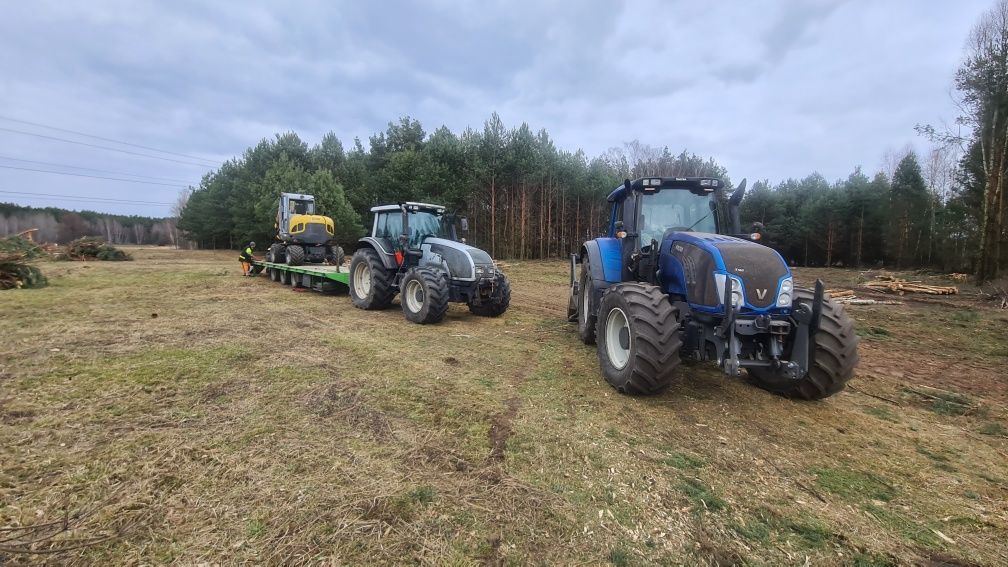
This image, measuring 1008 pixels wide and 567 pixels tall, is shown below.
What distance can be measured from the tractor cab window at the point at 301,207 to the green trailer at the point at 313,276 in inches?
87.8

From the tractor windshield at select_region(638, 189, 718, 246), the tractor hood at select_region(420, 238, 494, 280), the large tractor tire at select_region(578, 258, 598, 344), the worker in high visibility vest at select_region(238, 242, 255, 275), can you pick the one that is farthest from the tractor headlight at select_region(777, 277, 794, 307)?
the worker in high visibility vest at select_region(238, 242, 255, 275)

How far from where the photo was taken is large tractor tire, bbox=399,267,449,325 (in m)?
Result: 7.95

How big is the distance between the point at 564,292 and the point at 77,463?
12632 mm

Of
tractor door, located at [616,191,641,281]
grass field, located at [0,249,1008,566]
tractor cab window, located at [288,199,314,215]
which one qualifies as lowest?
grass field, located at [0,249,1008,566]

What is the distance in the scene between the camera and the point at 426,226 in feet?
31.4

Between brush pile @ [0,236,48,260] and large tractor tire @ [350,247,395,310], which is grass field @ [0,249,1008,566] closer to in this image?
large tractor tire @ [350,247,395,310]

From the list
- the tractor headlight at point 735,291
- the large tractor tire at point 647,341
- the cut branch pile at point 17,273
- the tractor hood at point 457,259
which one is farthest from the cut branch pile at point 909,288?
the cut branch pile at point 17,273

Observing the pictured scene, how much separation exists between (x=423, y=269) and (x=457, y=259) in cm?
65

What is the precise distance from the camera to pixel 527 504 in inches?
107

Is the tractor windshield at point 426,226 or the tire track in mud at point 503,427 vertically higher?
the tractor windshield at point 426,226

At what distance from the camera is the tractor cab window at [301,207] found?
16031 mm

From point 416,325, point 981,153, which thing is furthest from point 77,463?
point 981,153

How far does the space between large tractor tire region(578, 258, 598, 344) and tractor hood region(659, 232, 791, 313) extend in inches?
75.7

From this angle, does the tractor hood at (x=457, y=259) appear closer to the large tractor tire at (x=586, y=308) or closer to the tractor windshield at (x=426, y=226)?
the tractor windshield at (x=426, y=226)
